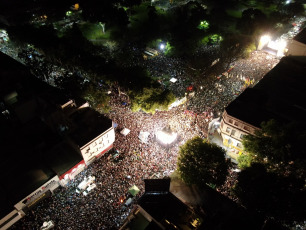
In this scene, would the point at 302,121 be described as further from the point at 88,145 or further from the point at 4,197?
the point at 4,197

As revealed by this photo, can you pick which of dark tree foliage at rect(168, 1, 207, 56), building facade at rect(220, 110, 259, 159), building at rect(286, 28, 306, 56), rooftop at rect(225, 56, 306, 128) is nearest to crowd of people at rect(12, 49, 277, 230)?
building facade at rect(220, 110, 259, 159)

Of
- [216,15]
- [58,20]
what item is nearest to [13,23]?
[58,20]

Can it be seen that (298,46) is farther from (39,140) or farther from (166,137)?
(39,140)

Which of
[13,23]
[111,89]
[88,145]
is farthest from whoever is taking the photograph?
[13,23]

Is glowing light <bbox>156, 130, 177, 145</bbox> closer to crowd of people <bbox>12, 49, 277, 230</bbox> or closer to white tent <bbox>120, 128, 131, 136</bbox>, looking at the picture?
crowd of people <bbox>12, 49, 277, 230</bbox>

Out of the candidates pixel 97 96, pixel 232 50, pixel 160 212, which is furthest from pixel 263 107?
pixel 97 96

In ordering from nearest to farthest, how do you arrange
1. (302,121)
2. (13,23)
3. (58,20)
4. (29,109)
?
(302,121) < (29,109) < (13,23) < (58,20)

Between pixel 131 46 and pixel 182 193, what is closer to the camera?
pixel 182 193
